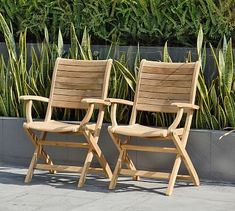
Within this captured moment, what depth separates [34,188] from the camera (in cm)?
598

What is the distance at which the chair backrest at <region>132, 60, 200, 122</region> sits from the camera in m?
6.14

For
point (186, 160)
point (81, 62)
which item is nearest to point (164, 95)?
point (186, 160)

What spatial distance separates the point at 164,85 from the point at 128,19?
1225 millimetres

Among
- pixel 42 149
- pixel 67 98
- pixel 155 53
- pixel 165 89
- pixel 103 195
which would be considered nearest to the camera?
pixel 103 195

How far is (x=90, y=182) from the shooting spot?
6.26 meters

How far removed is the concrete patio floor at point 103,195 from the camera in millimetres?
5320

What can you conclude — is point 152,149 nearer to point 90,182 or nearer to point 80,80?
point 90,182

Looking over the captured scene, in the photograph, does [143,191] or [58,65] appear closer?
[143,191]

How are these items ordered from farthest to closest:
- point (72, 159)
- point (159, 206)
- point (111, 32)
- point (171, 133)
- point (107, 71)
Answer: point (111, 32) < point (72, 159) < point (107, 71) < point (171, 133) < point (159, 206)

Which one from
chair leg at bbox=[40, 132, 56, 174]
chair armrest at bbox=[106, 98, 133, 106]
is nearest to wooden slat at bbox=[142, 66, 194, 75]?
chair armrest at bbox=[106, 98, 133, 106]

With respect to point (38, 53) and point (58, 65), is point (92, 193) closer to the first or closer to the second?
point (58, 65)

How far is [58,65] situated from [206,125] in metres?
1.56

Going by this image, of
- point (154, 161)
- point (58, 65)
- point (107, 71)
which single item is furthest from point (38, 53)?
point (154, 161)

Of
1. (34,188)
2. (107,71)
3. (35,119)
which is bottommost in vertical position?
(34,188)
